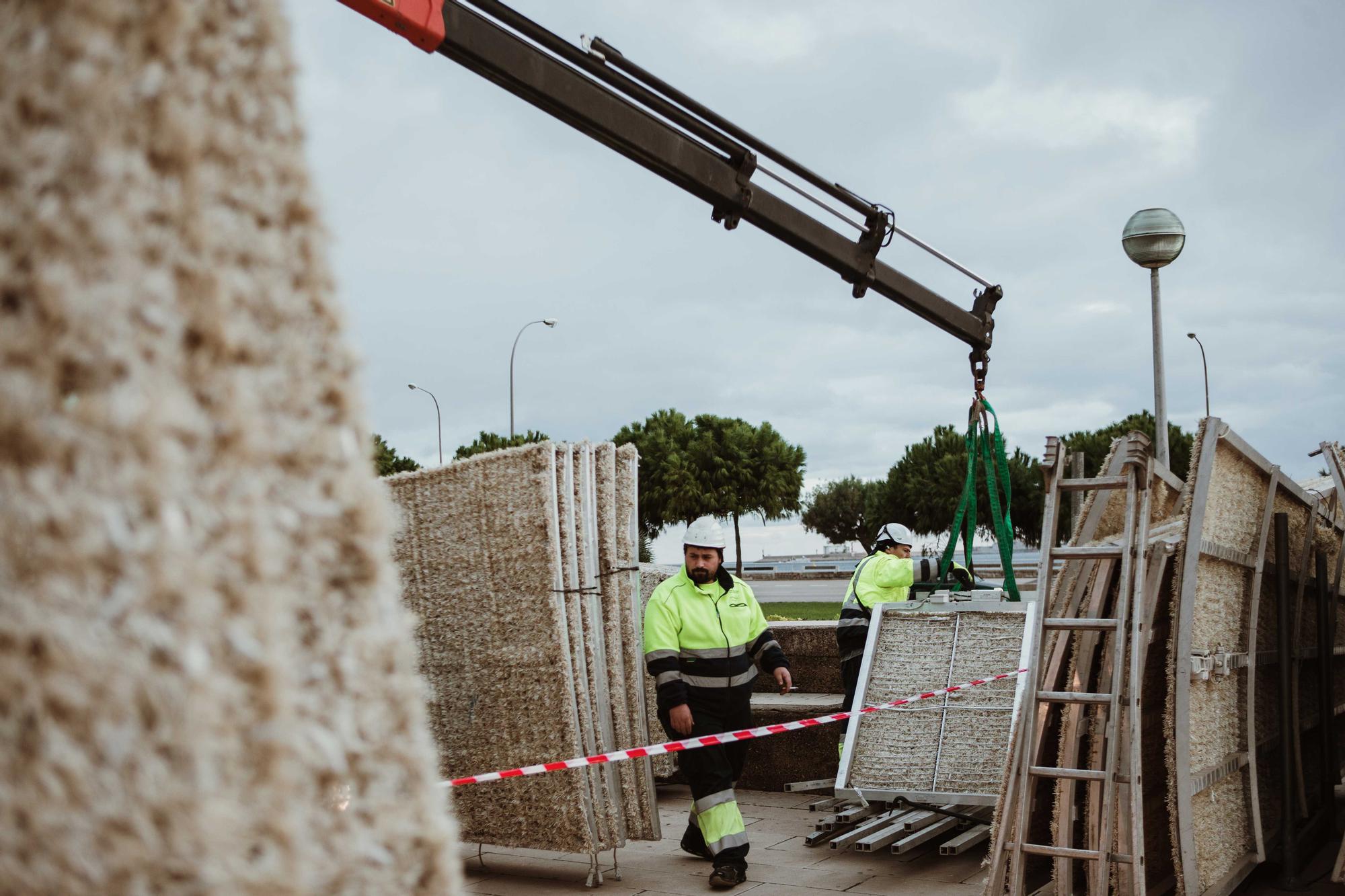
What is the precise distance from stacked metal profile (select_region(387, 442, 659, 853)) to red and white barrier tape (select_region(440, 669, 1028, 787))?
0.18 metres

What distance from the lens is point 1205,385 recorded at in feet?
109

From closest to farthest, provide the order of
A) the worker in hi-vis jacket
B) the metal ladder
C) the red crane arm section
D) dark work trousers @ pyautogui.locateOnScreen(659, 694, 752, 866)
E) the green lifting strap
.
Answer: the metal ladder, the red crane arm section, dark work trousers @ pyautogui.locateOnScreen(659, 694, 752, 866), the green lifting strap, the worker in hi-vis jacket

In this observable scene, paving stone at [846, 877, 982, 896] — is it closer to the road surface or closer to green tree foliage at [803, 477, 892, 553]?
the road surface

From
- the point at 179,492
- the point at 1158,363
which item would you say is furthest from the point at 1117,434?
the point at 179,492

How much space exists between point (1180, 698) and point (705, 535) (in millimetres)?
3178

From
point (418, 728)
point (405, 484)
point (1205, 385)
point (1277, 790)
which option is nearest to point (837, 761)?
point (1277, 790)

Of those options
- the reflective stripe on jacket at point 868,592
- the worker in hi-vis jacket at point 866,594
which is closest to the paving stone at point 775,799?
the worker in hi-vis jacket at point 866,594

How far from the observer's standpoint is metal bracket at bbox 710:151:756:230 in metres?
7.96

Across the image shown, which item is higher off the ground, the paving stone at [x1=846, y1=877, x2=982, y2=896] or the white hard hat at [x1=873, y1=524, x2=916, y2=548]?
the white hard hat at [x1=873, y1=524, x2=916, y2=548]

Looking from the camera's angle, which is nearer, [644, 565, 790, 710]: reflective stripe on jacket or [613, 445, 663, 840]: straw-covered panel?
[644, 565, 790, 710]: reflective stripe on jacket

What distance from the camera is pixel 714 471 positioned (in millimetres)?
60312

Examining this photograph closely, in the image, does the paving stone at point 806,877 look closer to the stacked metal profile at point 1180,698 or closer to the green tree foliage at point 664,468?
the stacked metal profile at point 1180,698

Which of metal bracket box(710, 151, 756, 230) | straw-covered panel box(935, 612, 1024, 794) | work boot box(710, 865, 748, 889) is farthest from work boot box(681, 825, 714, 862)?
metal bracket box(710, 151, 756, 230)

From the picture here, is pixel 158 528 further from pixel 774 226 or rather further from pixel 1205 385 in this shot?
pixel 1205 385
